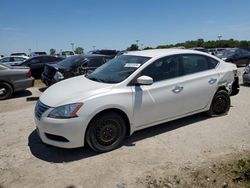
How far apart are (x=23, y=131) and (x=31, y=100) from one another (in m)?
3.46

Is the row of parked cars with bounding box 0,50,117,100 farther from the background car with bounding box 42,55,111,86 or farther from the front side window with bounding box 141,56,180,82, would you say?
the front side window with bounding box 141,56,180,82

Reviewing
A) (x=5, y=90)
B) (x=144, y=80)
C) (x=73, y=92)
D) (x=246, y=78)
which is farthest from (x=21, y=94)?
(x=246, y=78)

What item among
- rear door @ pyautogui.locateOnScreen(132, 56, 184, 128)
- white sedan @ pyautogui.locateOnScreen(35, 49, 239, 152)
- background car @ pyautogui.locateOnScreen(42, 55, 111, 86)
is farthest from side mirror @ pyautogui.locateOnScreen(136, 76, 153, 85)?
background car @ pyautogui.locateOnScreen(42, 55, 111, 86)

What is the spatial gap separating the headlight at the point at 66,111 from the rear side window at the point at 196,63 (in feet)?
7.81

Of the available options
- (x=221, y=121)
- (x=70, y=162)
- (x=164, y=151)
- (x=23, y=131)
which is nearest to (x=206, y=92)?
(x=221, y=121)

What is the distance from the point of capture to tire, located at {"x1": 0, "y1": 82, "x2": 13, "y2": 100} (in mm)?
9040

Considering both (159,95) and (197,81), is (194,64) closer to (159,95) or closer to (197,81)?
(197,81)

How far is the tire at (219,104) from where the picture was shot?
19.1ft

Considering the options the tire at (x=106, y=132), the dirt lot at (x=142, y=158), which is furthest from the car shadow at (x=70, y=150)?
the tire at (x=106, y=132)

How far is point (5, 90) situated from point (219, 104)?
7.22m

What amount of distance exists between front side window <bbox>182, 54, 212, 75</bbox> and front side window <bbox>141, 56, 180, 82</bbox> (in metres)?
0.20

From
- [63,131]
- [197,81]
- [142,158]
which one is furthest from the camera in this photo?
[197,81]

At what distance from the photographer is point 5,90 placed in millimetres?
9094

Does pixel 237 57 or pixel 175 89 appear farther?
pixel 237 57
